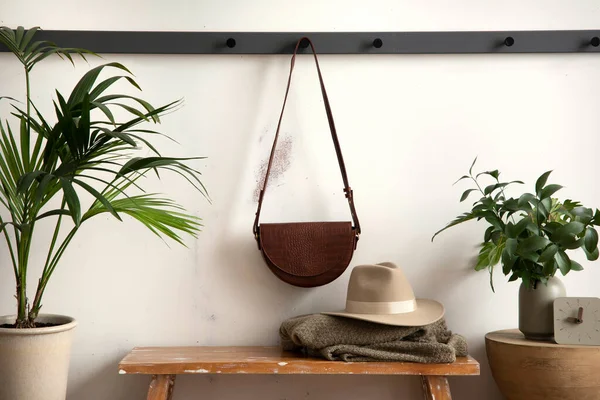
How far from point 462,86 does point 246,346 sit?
1082 millimetres

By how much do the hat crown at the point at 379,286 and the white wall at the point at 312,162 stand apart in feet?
0.69

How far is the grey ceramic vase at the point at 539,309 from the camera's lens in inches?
68.4

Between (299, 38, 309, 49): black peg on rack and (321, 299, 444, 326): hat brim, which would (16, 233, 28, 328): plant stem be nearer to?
(321, 299, 444, 326): hat brim

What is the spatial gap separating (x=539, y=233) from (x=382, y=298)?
0.47 metres

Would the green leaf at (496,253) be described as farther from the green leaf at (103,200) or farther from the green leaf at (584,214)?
the green leaf at (103,200)

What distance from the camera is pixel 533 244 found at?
167 centimetres

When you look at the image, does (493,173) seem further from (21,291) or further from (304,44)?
(21,291)

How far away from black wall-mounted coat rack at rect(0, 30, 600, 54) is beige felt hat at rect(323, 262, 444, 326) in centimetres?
71

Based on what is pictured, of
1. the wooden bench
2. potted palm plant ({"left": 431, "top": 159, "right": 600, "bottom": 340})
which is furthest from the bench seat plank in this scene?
potted palm plant ({"left": 431, "top": 159, "right": 600, "bottom": 340})

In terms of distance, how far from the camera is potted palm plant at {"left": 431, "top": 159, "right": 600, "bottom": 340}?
66.3 inches

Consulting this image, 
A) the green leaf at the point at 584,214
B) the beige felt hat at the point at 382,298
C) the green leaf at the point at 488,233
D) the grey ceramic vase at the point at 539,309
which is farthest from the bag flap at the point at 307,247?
the green leaf at the point at 584,214

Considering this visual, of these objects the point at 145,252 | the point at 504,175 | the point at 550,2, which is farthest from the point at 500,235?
the point at 145,252

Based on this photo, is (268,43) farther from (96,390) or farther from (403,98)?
(96,390)

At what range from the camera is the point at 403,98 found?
1994mm
